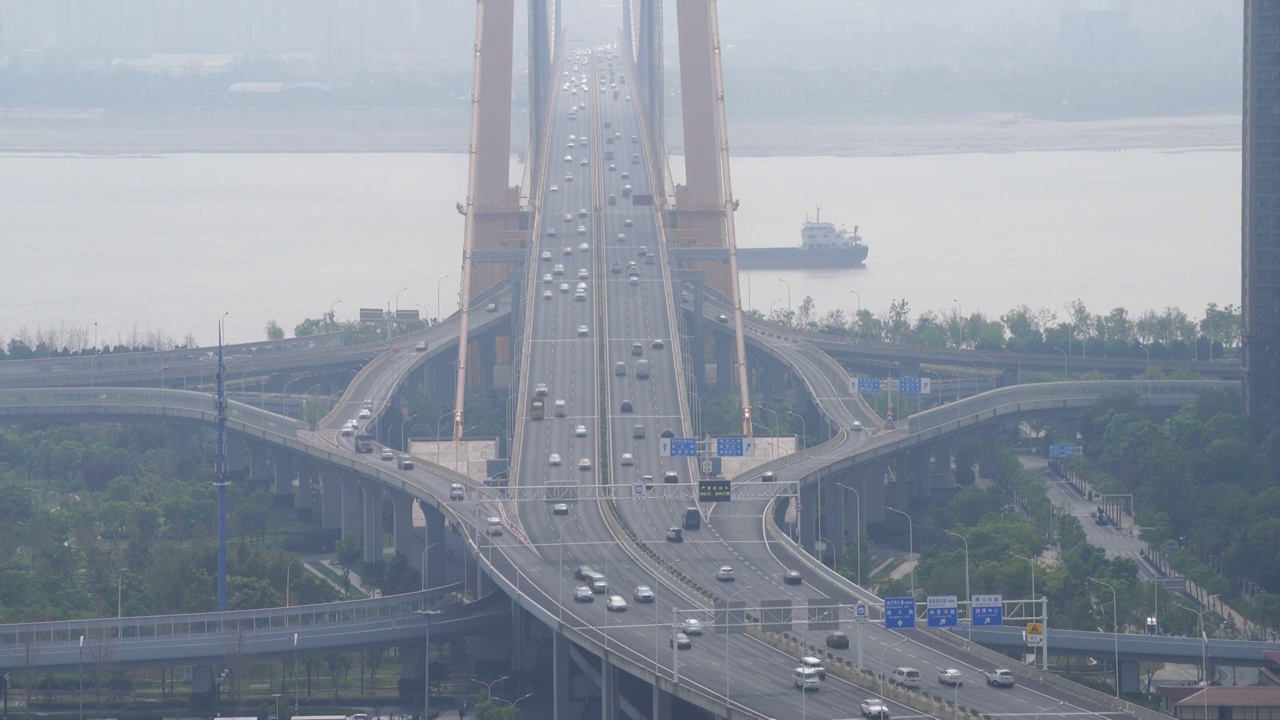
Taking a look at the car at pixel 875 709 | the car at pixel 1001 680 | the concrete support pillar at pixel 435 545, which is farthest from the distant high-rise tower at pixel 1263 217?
the car at pixel 875 709

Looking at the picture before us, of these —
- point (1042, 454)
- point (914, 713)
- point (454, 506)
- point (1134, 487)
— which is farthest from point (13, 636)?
point (1042, 454)

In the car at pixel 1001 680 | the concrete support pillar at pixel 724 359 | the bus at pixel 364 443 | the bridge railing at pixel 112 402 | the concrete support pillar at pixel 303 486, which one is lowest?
the car at pixel 1001 680

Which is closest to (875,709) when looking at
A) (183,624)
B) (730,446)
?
(183,624)

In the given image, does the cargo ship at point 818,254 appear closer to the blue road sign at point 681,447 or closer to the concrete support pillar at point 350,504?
the concrete support pillar at point 350,504

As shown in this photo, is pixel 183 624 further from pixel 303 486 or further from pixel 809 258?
pixel 809 258

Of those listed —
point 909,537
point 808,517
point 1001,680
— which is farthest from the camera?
point 909,537

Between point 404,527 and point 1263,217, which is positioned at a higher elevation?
point 1263,217

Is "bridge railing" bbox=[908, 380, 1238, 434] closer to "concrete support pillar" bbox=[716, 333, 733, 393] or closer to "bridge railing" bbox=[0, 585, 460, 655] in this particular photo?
"concrete support pillar" bbox=[716, 333, 733, 393]
